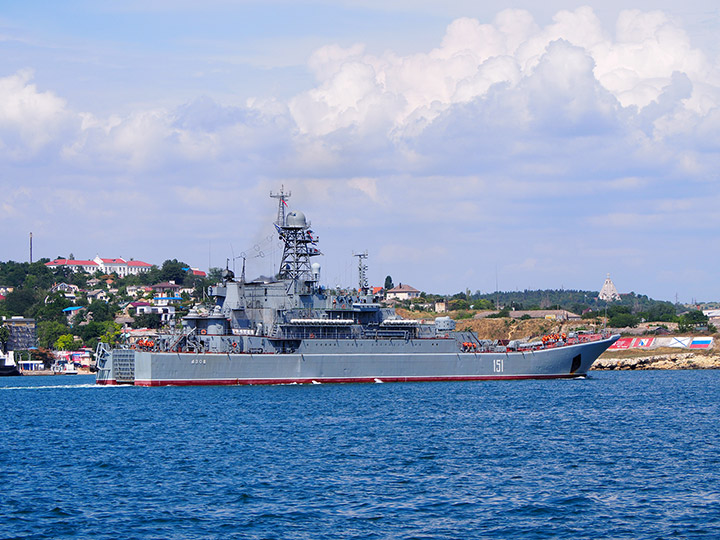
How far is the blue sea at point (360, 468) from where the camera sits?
22.2 meters

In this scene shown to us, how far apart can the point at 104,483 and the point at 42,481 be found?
2.07 meters

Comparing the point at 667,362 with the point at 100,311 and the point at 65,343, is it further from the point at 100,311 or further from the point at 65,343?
the point at 100,311

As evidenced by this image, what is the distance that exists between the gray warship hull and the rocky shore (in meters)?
28.5

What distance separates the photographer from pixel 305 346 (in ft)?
198

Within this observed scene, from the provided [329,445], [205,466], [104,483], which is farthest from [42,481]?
[329,445]

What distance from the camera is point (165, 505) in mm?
24234

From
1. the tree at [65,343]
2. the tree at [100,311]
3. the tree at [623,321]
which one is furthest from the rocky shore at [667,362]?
the tree at [100,311]

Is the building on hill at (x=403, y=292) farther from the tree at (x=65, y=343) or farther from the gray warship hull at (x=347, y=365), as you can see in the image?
the gray warship hull at (x=347, y=365)

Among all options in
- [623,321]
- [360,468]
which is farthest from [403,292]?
[360,468]

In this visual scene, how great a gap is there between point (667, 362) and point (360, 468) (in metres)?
74.6

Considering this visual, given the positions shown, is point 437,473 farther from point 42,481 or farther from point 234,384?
point 234,384

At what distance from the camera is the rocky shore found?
94188 millimetres

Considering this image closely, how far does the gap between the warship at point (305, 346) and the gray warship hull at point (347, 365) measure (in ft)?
0.22

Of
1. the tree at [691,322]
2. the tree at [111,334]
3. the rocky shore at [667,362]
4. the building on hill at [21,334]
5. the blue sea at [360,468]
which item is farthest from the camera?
the building on hill at [21,334]
